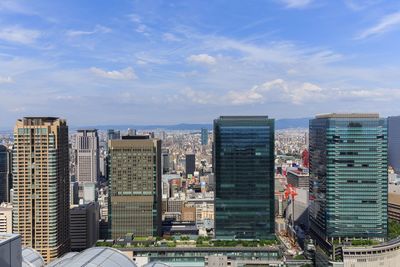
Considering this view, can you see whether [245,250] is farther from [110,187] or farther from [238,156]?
[110,187]

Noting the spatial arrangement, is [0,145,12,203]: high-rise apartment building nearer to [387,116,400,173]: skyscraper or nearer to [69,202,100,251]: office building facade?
[69,202,100,251]: office building facade

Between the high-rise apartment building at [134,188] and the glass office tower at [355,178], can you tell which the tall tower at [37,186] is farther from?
the glass office tower at [355,178]

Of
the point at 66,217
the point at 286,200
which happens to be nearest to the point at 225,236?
the point at 66,217

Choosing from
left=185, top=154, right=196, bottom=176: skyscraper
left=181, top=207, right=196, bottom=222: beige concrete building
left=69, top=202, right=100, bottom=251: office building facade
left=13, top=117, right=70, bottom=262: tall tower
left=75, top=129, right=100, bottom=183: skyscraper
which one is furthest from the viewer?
left=185, top=154, right=196, bottom=176: skyscraper

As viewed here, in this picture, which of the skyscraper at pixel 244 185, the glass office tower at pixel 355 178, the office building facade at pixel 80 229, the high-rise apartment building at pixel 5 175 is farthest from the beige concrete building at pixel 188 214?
the glass office tower at pixel 355 178

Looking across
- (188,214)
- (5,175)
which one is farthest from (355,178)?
(5,175)

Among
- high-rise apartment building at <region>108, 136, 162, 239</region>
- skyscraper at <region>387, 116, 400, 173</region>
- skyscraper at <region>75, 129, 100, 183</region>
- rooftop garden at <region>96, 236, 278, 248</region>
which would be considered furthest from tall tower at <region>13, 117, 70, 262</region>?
skyscraper at <region>387, 116, 400, 173</region>

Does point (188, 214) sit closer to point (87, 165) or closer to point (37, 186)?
point (37, 186)
